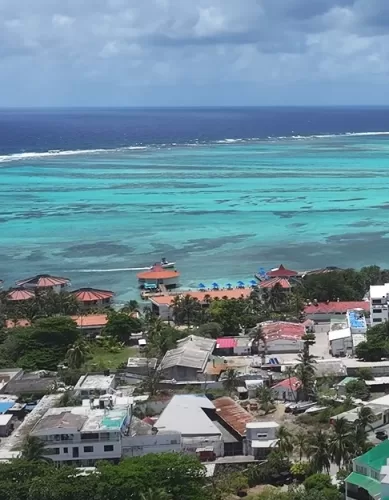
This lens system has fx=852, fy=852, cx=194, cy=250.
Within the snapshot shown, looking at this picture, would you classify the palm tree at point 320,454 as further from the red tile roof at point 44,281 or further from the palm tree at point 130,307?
the red tile roof at point 44,281

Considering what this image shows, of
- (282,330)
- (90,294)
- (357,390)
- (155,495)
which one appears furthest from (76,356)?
(155,495)

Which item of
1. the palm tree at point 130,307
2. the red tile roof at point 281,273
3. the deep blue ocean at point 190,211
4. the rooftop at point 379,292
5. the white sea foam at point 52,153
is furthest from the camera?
the white sea foam at point 52,153

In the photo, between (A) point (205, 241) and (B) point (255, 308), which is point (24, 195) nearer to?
(A) point (205, 241)

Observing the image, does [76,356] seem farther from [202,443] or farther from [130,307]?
[130,307]

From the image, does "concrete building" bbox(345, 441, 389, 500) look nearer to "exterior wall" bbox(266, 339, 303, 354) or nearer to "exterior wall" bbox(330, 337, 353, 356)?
"exterior wall" bbox(330, 337, 353, 356)

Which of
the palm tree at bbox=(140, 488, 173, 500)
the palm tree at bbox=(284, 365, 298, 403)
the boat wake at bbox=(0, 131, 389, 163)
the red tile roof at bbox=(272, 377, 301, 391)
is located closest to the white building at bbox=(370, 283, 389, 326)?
the palm tree at bbox=(284, 365, 298, 403)

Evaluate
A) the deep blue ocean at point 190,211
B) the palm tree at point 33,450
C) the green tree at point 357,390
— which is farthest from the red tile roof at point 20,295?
the palm tree at point 33,450

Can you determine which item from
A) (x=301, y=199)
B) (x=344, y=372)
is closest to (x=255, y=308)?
(x=344, y=372)
